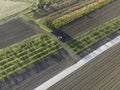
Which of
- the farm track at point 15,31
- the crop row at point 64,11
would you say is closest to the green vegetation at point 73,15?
the crop row at point 64,11

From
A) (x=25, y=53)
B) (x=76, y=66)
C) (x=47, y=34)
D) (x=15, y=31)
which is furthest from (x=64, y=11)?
(x=76, y=66)

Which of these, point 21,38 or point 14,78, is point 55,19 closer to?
point 21,38

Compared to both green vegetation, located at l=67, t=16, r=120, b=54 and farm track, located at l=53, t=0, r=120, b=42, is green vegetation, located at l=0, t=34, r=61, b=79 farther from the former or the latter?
farm track, located at l=53, t=0, r=120, b=42

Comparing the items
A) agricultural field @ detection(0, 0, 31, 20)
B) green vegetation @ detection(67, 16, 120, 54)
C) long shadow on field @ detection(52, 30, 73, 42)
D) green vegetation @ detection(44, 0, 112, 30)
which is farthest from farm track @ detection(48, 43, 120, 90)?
agricultural field @ detection(0, 0, 31, 20)

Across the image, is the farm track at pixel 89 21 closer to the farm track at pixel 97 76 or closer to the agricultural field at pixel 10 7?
the farm track at pixel 97 76

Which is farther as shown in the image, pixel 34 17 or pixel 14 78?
pixel 34 17

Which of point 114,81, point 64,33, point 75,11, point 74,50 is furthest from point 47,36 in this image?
point 114,81

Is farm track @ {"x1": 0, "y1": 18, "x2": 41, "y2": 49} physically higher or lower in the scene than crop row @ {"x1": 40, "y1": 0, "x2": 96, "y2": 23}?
higher
